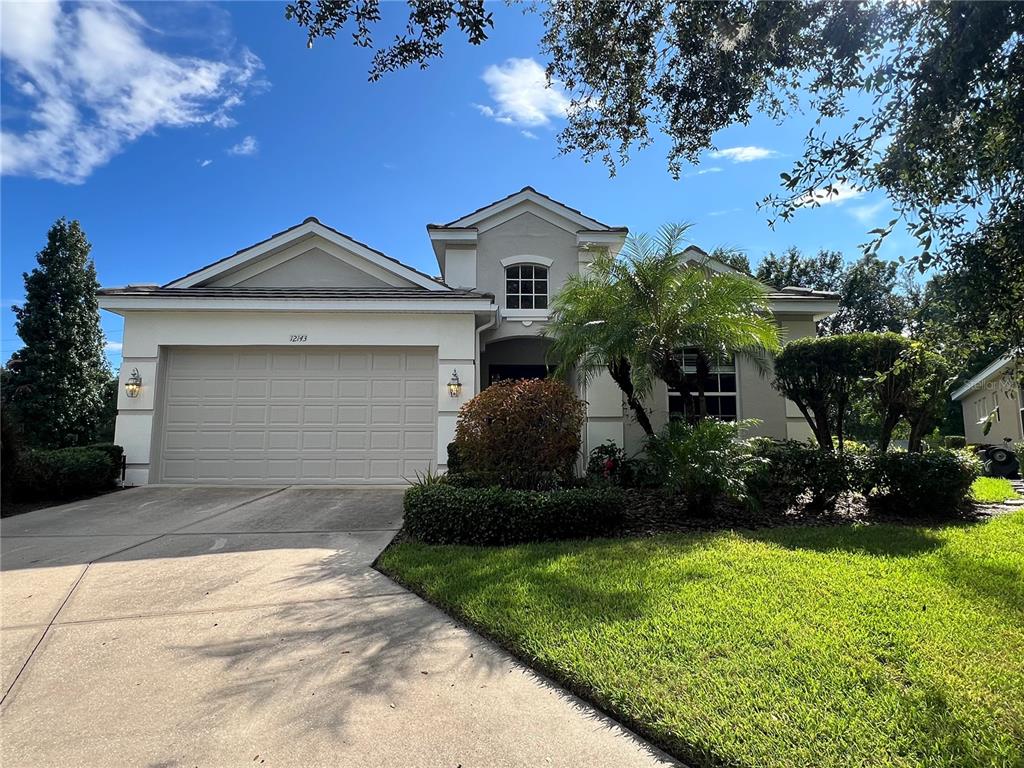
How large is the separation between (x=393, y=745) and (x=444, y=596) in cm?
190

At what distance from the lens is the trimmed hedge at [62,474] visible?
31.0 ft

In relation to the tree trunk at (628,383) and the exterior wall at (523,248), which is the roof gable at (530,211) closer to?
the exterior wall at (523,248)

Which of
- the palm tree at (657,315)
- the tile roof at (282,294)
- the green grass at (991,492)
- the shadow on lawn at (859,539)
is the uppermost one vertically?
the tile roof at (282,294)

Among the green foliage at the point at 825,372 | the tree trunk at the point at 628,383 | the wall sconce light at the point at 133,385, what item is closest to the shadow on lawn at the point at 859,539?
the green foliage at the point at 825,372

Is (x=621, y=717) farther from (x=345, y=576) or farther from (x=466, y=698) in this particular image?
(x=345, y=576)

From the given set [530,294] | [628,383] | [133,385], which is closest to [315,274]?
[133,385]

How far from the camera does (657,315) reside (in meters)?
8.97

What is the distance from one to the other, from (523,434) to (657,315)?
10.4 feet

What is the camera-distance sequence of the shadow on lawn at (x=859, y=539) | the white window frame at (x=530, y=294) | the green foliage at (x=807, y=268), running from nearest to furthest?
the shadow on lawn at (x=859, y=539) < the white window frame at (x=530, y=294) < the green foliage at (x=807, y=268)

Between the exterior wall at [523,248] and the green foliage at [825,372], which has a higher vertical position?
the exterior wall at [523,248]

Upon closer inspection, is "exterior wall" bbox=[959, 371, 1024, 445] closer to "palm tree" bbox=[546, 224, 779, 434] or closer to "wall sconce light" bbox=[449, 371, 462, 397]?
"palm tree" bbox=[546, 224, 779, 434]

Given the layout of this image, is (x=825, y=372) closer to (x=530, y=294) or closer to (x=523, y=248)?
(x=530, y=294)

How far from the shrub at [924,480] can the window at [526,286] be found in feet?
25.2

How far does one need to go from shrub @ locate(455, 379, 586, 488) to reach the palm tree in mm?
1754
